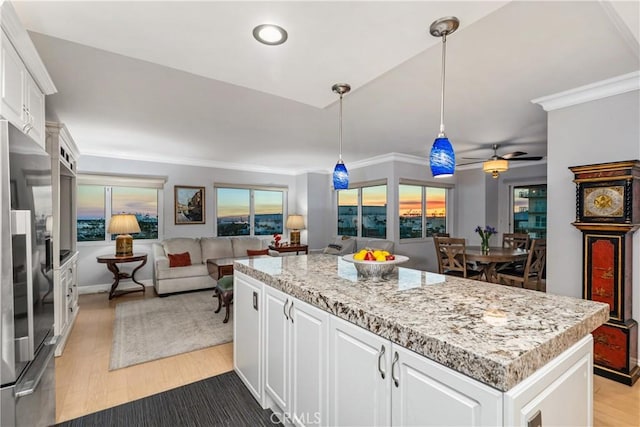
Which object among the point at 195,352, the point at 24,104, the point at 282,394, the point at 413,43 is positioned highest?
the point at 413,43

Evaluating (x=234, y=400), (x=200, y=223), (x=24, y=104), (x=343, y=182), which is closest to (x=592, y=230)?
(x=343, y=182)

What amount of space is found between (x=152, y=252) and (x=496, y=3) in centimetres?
594

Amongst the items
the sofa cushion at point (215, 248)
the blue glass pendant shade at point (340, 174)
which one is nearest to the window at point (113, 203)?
the sofa cushion at point (215, 248)

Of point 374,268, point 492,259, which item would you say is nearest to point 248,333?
point 374,268

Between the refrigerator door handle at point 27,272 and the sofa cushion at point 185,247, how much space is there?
4077 millimetres

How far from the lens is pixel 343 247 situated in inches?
242

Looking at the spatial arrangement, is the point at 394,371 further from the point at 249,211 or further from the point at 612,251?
the point at 249,211

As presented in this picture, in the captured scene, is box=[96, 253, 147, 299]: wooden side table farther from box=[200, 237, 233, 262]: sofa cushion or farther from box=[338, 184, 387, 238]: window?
box=[338, 184, 387, 238]: window

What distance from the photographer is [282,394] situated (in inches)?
73.7

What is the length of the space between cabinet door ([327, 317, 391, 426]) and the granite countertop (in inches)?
2.6

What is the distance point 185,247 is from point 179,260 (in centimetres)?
37

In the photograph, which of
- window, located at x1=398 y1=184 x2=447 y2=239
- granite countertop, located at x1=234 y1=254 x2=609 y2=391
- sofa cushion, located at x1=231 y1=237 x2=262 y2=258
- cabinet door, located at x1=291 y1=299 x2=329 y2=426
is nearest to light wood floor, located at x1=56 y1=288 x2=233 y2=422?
cabinet door, located at x1=291 y1=299 x2=329 y2=426

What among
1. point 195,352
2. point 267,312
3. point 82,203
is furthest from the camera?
point 82,203

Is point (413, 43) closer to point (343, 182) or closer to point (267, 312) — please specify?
point (343, 182)
